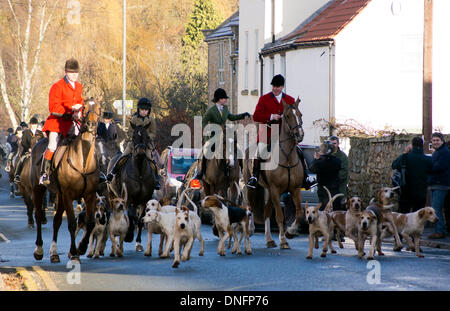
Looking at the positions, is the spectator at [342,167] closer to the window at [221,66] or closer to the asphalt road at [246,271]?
the asphalt road at [246,271]

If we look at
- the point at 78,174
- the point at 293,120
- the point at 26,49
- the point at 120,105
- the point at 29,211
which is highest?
the point at 26,49

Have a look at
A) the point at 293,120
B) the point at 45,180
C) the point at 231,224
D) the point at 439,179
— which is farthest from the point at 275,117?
the point at 439,179

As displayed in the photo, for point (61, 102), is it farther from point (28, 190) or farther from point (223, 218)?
point (28, 190)

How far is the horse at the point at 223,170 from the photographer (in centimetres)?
1814

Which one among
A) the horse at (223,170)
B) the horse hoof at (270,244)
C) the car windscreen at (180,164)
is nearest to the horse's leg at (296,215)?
the horse hoof at (270,244)

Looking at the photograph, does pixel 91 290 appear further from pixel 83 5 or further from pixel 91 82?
pixel 83 5

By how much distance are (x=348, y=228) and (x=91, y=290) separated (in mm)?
5783

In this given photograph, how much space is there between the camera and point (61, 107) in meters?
15.2

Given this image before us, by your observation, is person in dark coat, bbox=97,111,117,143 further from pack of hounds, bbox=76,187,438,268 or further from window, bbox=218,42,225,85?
window, bbox=218,42,225,85

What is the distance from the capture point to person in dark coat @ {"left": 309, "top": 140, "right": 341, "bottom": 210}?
63.5 ft

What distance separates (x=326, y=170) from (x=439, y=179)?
2.27 meters

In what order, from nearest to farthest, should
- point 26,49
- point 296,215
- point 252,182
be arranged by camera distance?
point 296,215, point 252,182, point 26,49

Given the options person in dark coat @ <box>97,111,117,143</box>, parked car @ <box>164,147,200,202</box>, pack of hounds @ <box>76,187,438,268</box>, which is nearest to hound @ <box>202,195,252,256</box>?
pack of hounds @ <box>76,187,438,268</box>
